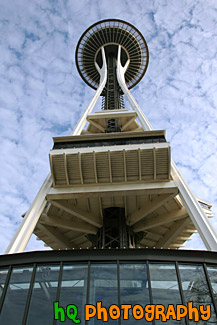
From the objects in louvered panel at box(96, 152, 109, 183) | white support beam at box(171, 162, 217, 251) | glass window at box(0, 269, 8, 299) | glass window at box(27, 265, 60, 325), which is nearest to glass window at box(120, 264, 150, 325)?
glass window at box(27, 265, 60, 325)

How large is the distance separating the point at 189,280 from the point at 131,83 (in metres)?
47.2

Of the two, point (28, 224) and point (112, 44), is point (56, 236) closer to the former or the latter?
point (28, 224)

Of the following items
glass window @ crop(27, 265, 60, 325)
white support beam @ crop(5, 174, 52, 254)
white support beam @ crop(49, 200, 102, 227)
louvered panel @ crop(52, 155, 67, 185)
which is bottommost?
glass window @ crop(27, 265, 60, 325)

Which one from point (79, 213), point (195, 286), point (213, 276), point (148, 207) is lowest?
point (195, 286)

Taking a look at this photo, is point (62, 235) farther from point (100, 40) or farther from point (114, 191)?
point (100, 40)

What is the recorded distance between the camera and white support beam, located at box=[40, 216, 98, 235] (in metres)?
21.7

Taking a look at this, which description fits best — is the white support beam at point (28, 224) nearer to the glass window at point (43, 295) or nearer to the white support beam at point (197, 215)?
the glass window at point (43, 295)

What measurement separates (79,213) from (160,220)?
6761 millimetres

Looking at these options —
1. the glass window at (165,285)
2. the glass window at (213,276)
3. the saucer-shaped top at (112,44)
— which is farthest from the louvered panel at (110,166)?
the saucer-shaped top at (112,44)

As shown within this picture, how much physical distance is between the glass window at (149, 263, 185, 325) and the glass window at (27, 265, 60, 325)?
10.8ft

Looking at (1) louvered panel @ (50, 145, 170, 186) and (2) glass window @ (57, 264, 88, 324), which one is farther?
(1) louvered panel @ (50, 145, 170, 186)

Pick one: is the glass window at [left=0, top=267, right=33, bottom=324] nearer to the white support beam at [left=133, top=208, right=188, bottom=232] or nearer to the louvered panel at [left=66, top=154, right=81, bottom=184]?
the louvered panel at [left=66, top=154, right=81, bottom=184]

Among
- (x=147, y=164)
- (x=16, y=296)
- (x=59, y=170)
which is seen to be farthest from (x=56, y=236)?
(x=16, y=296)

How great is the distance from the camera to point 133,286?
894cm
